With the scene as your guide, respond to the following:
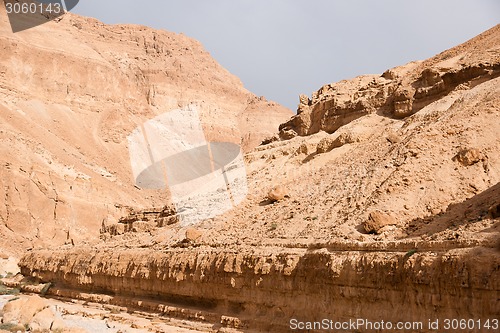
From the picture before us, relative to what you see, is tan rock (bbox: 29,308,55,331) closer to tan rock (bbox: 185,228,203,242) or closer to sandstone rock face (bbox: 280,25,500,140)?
tan rock (bbox: 185,228,203,242)

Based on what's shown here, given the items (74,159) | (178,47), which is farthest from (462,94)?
(178,47)

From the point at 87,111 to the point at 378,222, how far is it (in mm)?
56648

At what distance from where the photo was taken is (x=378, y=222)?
1359 centimetres

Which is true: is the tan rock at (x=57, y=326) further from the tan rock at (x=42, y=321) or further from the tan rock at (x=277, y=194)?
the tan rock at (x=277, y=194)

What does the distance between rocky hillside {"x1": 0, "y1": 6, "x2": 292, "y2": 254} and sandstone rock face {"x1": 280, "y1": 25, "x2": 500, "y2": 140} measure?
17582mm

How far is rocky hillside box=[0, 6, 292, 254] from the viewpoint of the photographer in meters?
36.8

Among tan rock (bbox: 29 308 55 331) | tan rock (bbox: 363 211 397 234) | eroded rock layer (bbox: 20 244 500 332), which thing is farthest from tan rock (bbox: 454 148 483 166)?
tan rock (bbox: 29 308 55 331)

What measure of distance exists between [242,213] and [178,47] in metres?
84.7

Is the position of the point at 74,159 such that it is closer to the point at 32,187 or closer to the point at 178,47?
the point at 32,187

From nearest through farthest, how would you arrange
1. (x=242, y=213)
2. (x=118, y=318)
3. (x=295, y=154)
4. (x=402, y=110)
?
(x=118, y=318) → (x=242, y=213) → (x=402, y=110) → (x=295, y=154)

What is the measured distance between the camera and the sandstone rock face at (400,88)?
20500 mm

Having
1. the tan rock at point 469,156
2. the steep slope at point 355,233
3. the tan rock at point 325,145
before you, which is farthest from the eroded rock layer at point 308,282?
the tan rock at point 325,145

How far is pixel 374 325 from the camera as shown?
1066cm

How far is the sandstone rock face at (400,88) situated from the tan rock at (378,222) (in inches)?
344
